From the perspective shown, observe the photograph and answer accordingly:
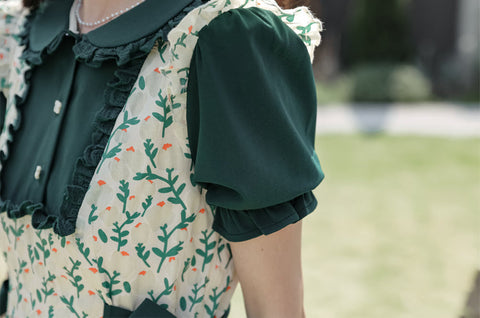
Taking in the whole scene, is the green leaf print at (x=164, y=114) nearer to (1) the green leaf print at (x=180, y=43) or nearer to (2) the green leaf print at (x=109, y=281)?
(1) the green leaf print at (x=180, y=43)

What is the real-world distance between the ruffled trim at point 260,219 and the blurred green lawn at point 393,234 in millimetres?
2897

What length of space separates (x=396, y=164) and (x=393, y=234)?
2.25 meters

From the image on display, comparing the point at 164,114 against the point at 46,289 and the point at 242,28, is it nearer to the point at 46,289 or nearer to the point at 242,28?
the point at 242,28

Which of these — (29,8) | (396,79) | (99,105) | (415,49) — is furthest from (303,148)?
(415,49)

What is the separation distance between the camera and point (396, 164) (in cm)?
730

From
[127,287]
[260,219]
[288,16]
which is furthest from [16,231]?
[288,16]

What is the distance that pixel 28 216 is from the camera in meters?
1.22

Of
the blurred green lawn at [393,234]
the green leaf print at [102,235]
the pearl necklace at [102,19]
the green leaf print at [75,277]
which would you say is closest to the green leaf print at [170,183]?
the green leaf print at [102,235]

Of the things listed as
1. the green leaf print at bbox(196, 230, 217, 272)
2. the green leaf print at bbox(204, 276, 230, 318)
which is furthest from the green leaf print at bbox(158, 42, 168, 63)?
the green leaf print at bbox(204, 276, 230, 318)

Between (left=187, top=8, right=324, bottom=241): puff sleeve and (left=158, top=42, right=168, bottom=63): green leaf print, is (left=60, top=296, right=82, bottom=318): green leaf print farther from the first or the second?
(left=158, top=42, right=168, bottom=63): green leaf print

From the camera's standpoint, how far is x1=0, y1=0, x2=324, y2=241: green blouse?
1007 millimetres

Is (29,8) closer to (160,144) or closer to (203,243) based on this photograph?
(160,144)

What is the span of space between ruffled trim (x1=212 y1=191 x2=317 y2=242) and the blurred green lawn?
2897 mm

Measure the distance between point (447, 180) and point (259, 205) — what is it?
239 inches
